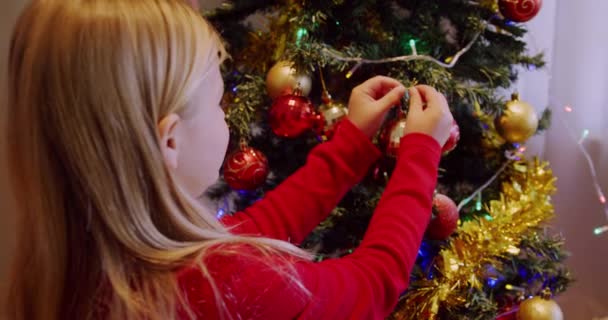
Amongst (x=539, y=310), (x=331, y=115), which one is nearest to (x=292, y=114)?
(x=331, y=115)

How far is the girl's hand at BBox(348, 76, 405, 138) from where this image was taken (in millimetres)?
729

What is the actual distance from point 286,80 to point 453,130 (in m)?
0.26

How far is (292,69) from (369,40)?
16 centimetres

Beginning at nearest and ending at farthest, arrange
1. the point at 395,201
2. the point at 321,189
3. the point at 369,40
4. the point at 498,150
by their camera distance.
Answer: the point at 395,201 < the point at 321,189 < the point at 369,40 < the point at 498,150

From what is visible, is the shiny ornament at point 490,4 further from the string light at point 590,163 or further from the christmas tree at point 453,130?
the string light at point 590,163

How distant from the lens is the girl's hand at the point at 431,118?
0.67 metres

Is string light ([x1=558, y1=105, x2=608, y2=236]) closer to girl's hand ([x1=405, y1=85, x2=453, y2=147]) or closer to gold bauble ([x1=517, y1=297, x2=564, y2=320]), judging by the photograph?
gold bauble ([x1=517, y1=297, x2=564, y2=320])

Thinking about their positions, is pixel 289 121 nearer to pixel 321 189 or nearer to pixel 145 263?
pixel 321 189

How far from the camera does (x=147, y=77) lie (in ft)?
1.72

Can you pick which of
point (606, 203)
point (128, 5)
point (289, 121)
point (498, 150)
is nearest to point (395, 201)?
point (289, 121)

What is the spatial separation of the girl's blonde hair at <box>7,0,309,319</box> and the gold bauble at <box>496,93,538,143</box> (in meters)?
0.54

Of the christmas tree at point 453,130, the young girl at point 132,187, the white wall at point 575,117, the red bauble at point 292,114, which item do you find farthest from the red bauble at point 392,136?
the white wall at point 575,117

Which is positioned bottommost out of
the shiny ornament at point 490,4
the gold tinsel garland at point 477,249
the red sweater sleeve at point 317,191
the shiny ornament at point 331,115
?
the gold tinsel garland at point 477,249

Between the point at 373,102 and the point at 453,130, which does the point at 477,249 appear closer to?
the point at 453,130
